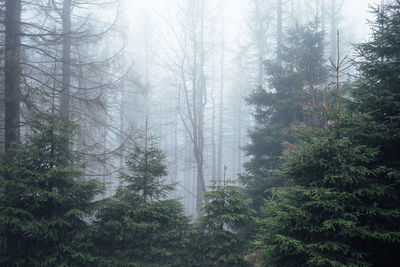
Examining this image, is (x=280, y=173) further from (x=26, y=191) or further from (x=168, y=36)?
(x=168, y=36)

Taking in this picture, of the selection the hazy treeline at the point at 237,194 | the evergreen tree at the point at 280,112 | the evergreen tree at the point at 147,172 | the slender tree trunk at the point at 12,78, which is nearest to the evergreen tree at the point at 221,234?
the hazy treeline at the point at 237,194

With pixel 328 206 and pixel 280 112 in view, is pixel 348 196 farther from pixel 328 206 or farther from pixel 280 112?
pixel 280 112

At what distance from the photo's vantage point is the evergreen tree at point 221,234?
5.27 m

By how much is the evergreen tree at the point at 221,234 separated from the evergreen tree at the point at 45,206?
2.37 m

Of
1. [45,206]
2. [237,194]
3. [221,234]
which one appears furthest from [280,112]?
[45,206]

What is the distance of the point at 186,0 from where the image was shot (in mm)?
11859

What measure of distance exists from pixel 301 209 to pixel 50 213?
5034 mm

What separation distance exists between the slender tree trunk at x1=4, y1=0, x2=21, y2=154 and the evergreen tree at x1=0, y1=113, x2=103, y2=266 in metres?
1.31

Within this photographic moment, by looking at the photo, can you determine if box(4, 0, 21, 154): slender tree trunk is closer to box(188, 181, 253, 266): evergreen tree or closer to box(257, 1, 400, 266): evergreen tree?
box(188, 181, 253, 266): evergreen tree

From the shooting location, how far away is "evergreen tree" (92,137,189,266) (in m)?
5.18

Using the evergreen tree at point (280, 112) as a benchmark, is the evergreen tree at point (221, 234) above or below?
below

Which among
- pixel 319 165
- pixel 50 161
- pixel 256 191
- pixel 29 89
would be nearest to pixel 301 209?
pixel 319 165

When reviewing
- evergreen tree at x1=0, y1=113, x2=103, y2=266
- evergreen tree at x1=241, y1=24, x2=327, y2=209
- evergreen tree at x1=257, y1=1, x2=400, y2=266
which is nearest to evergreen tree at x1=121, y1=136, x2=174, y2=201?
evergreen tree at x1=0, y1=113, x2=103, y2=266

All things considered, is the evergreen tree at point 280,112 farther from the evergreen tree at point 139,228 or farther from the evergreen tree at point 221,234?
the evergreen tree at point 139,228
